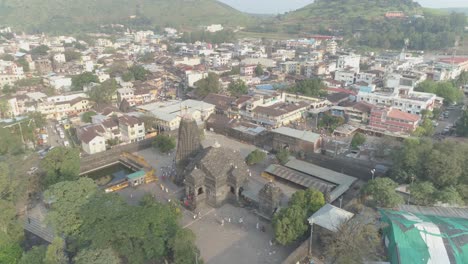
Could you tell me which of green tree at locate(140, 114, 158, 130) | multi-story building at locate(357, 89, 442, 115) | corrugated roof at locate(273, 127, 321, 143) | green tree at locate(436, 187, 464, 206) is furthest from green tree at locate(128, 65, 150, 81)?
green tree at locate(436, 187, 464, 206)

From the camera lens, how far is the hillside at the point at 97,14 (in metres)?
160

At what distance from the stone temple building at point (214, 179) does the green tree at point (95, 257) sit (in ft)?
29.4

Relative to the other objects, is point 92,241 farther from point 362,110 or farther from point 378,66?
point 378,66

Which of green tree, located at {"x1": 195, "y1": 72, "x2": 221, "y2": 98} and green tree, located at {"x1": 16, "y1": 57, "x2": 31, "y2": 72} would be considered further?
green tree, located at {"x1": 16, "y1": 57, "x2": 31, "y2": 72}

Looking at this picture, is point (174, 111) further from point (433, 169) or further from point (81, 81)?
point (433, 169)

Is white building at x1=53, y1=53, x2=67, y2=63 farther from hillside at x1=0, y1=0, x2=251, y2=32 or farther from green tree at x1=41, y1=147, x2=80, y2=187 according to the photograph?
hillside at x1=0, y1=0, x2=251, y2=32

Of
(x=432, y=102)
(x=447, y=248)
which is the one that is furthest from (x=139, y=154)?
(x=432, y=102)

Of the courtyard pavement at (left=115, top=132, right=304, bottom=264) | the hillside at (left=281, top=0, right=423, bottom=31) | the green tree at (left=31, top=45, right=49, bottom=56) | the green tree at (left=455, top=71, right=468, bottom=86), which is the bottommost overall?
the courtyard pavement at (left=115, top=132, right=304, bottom=264)

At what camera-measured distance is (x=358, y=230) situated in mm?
18438

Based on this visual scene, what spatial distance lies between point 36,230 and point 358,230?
22078 mm

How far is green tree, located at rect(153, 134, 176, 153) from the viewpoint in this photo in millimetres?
37094

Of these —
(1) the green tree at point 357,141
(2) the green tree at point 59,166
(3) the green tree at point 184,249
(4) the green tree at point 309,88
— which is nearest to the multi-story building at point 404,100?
(4) the green tree at point 309,88

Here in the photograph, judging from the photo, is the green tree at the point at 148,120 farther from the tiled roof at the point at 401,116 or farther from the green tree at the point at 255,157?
the tiled roof at the point at 401,116

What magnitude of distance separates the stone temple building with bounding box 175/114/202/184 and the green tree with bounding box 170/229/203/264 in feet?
34.4
